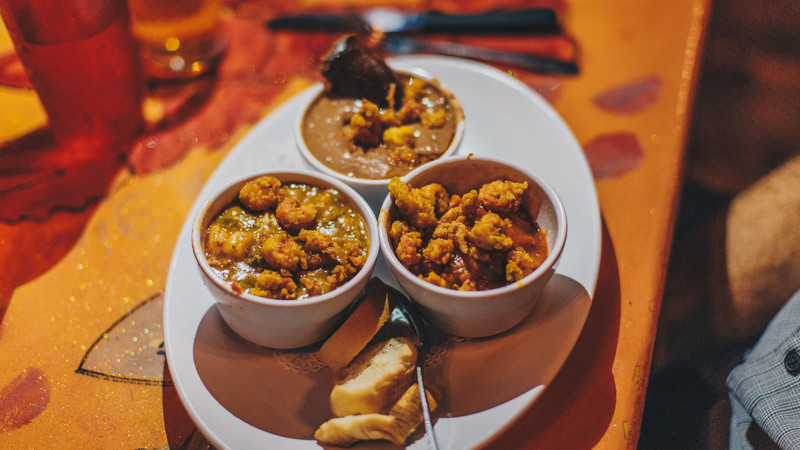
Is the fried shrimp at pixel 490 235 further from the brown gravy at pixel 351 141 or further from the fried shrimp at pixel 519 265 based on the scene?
the brown gravy at pixel 351 141

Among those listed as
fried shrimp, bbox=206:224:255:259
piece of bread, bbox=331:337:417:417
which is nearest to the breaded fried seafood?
piece of bread, bbox=331:337:417:417

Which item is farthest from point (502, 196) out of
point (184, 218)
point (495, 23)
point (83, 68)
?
point (83, 68)

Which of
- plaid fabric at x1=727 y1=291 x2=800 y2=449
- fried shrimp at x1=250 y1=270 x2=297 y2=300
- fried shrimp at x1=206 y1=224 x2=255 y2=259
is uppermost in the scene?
fried shrimp at x1=206 y1=224 x2=255 y2=259

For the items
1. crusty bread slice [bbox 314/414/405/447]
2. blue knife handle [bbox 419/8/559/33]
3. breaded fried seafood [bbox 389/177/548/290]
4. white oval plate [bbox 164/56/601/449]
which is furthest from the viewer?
blue knife handle [bbox 419/8/559/33]

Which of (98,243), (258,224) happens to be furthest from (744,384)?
(98,243)

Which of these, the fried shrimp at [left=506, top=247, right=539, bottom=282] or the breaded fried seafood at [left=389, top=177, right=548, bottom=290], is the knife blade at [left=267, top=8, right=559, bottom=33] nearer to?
the breaded fried seafood at [left=389, top=177, right=548, bottom=290]

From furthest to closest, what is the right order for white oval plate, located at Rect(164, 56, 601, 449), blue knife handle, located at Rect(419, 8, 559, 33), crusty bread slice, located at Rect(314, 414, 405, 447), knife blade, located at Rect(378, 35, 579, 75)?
1. blue knife handle, located at Rect(419, 8, 559, 33)
2. knife blade, located at Rect(378, 35, 579, 75)
3. white oval plate, located at Rect(164, 56, 601, 449)
4. crusty bread slice, located at Rect(314, 414, 405, 447)
